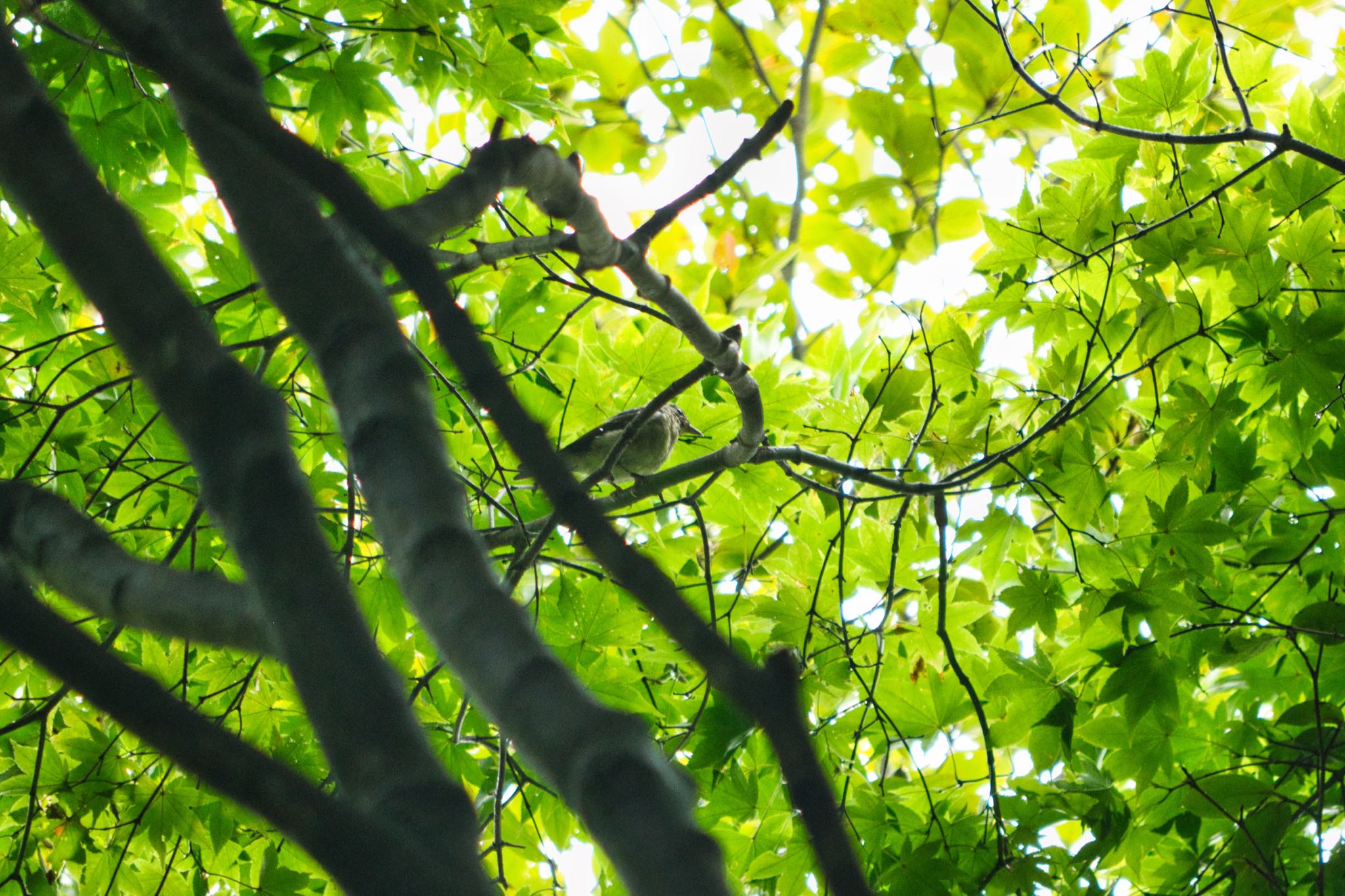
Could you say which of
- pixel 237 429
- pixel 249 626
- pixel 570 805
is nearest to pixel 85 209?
pixel 237 429

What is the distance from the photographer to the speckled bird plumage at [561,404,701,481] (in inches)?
123

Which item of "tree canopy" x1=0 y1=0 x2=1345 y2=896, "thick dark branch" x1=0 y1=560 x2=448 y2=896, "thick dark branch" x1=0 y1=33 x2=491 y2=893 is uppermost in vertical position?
"tree canopy" x1=0 y1=0 x2=1345 y2=896

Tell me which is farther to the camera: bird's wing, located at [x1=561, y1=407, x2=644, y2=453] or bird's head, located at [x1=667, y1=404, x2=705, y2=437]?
bird's head, located at [x1=667, y1=404, x2=705, y2=437]

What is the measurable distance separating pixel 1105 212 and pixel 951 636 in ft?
4.41

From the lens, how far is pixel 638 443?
3182mm

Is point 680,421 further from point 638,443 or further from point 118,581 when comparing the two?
point 118,581

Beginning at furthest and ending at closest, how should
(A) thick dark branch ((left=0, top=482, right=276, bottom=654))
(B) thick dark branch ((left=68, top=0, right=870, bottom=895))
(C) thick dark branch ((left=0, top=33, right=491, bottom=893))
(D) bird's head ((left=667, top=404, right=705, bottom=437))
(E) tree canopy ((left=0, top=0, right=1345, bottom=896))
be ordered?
(D) bird's head ((left=667, top=404, right=705, bottom=437))
(E) tree canopy ((left=0, top=0, right=1345, bottom=896))
(A) thick dark branch ((left=0, top=482, right=276, bottom=654))
(C) thick dark branch ((left=0, top=33, right=491, bottom=893))
(B) thick dark branch ((left=68, top=0, right=870, bottom=895))

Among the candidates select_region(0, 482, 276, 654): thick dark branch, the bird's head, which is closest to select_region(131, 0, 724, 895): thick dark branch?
select_region(0, 482, 276, 654): thick dark branch

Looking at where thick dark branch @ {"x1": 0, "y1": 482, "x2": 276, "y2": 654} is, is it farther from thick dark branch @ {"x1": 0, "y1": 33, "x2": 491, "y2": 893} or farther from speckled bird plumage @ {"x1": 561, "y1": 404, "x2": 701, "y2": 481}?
speckled bird plumage @ {"x1": 561, "y1": 404, "x2": 701, "y2": 481}

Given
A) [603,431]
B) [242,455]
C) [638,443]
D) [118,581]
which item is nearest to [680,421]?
[638,443]

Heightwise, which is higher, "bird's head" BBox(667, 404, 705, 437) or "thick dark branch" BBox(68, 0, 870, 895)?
"bird's head" BBox(667, 404, 705, 437)

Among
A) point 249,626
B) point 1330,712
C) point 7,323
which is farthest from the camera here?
point 7,323

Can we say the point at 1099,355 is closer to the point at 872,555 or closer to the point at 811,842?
the point at 872,555

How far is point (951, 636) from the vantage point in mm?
3084
